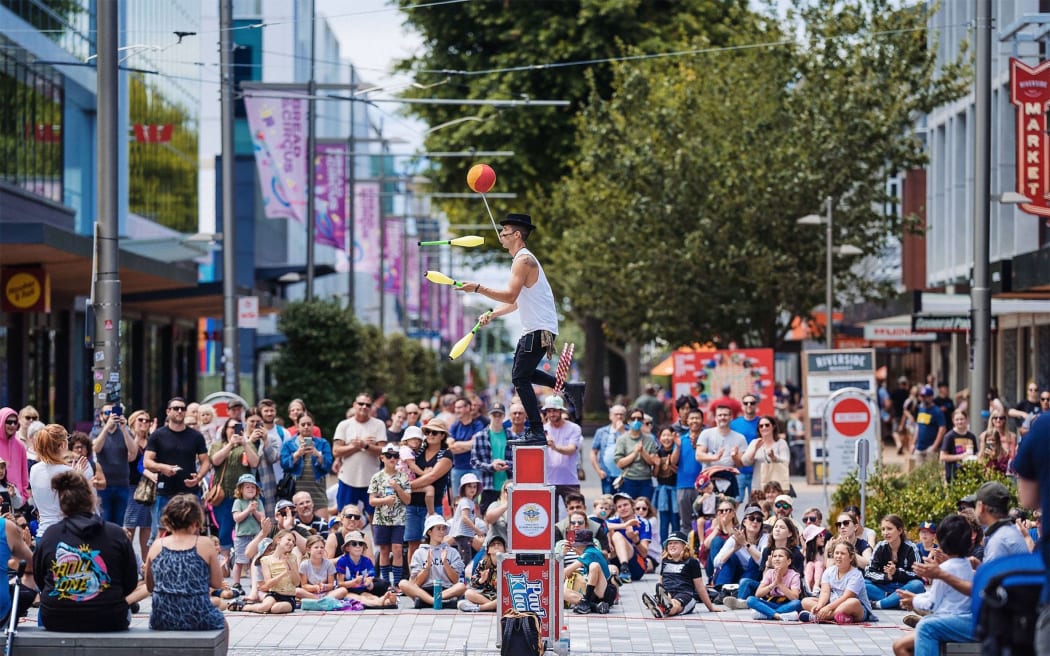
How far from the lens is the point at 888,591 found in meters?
15.5

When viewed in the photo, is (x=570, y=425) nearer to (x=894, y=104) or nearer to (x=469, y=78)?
(x=894, y=104)

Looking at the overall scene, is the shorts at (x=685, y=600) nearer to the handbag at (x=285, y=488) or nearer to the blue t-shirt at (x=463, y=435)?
the blue t-shirt at (x=463, y=435)

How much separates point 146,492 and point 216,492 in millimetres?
695

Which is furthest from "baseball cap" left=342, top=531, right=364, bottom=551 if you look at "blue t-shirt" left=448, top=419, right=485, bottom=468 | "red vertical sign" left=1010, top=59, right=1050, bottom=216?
"red vertical sign" left=1010, top=59, right=1050, bottom=216

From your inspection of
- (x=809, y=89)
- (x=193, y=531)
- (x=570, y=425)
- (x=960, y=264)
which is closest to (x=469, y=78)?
(x=809, y=89)

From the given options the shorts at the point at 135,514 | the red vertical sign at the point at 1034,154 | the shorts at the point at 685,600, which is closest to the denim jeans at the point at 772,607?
the shorts at the point at 685,600

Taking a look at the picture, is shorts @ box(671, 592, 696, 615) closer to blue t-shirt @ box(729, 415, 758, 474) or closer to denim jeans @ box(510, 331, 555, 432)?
denim jeans @ box(510, 331, 555, 432)

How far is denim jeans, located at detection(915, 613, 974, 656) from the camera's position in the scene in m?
9.62

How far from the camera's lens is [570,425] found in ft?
59.9

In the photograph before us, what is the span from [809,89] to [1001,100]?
4.21 m

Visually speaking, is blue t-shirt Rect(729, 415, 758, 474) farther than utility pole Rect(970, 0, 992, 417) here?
No

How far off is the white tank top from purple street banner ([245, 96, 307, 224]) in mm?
17642

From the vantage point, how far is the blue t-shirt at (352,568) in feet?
51.1

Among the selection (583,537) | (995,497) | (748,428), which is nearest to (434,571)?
(583,537)
